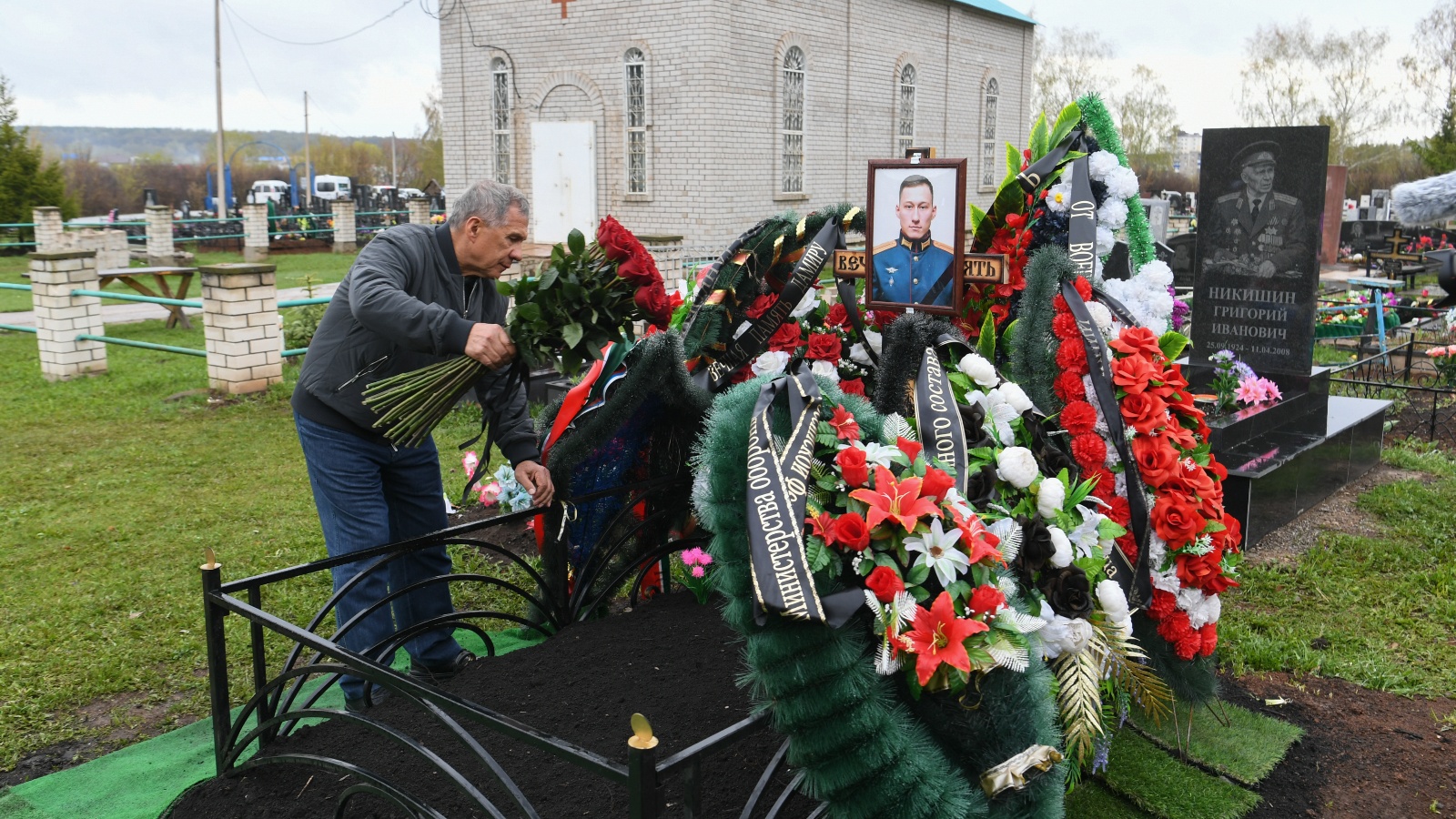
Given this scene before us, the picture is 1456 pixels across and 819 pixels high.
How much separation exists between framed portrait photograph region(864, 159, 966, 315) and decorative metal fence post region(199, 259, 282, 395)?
23.6ft

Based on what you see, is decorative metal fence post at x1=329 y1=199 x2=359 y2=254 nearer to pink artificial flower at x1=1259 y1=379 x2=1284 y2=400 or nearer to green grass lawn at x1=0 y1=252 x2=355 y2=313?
green grass lawn at x1=0 y1=252 x2=355 y2=313

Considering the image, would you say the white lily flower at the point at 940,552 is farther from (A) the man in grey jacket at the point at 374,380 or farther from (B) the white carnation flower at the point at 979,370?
(A) the man in grey jacket at the point at 374,380

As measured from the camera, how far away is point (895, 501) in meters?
2.27

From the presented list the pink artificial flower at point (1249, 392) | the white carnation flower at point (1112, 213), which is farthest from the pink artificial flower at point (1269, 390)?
the white carnation flower at point (1112, 213)

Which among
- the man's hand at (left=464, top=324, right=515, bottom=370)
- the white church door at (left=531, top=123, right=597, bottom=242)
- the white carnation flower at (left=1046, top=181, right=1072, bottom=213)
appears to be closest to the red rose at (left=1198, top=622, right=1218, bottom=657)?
the white carnation flower at (left=1046, top=181, right=1072, bottom=213)

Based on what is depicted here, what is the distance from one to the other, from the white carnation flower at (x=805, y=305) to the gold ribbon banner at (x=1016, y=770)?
2.16 metres

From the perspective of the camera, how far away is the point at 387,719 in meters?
2.96

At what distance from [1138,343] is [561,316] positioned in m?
1.82

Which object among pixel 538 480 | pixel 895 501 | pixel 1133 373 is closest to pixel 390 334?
pixel 538 480

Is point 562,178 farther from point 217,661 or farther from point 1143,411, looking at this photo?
point 217,661

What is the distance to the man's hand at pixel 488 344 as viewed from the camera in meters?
3.04

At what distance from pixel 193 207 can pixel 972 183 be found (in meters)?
31.1

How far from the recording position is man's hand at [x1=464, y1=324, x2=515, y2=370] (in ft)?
9.98

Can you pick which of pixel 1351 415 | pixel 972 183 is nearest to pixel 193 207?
pixel 972 183
